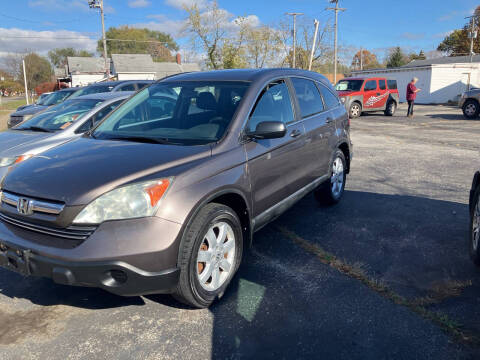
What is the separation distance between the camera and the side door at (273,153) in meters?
3.33

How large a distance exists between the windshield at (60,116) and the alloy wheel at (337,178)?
412cm

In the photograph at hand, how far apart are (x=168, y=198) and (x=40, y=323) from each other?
4.51 ft

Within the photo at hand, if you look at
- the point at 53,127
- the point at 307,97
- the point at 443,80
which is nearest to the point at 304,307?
the point at 307,97

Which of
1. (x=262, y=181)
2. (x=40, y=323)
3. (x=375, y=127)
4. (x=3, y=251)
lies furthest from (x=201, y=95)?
(x=375, y=127)

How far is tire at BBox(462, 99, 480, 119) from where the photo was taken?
16934 millimetres

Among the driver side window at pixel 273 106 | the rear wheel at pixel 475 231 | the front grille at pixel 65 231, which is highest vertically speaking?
the driver side window at pixel 273 106

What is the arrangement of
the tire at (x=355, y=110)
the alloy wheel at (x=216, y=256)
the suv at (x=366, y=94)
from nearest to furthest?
the alloy wheel at (x=216, y=256)
the suv at (x=366, y=94)
the tire at (x=355, y=110)

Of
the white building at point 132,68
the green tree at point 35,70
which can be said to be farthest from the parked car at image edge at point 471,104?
the green tree at point 35,70

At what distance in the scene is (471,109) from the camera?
1716cm

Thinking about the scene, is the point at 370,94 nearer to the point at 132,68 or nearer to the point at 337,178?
the point at 337,178

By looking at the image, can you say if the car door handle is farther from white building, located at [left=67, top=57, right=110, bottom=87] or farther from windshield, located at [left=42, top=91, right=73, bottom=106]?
white building, located at [left=67, top=57, right=110, bottom=87]

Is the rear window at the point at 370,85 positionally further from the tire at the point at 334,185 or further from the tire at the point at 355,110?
the tire at the point at 334,185

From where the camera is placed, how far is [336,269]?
3.53 m

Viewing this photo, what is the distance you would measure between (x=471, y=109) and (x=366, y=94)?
4527 millimetres
